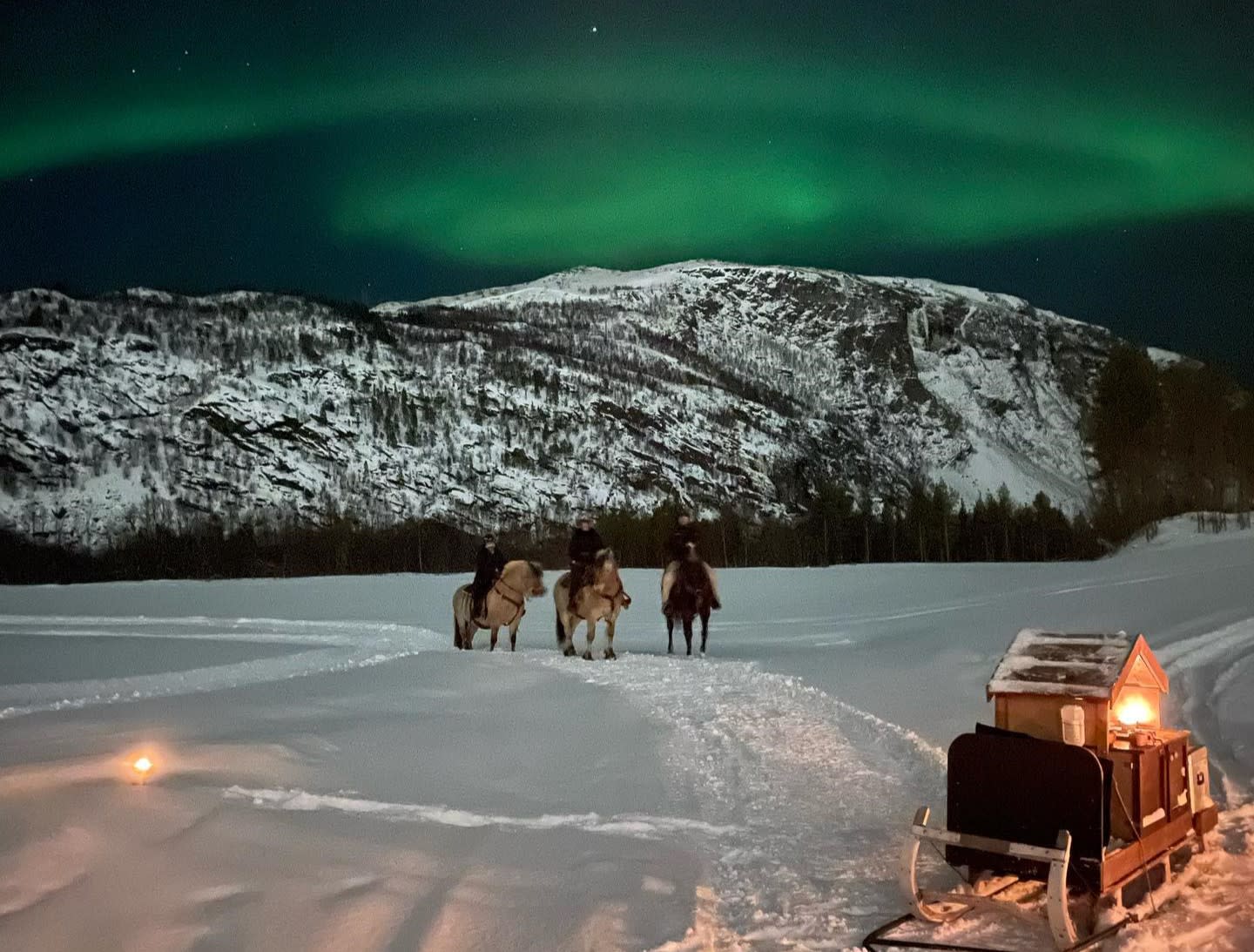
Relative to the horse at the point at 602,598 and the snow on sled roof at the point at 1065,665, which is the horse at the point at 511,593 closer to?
the horse at the point at 602,598

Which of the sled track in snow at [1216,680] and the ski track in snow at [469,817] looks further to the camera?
the sled track in snow at [1216,680]

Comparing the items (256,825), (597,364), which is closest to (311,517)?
(597,364)

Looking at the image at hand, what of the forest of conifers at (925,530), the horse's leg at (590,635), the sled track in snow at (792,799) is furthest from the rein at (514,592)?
the forest of conifers at (925,530)

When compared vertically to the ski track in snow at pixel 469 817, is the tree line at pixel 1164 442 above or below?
above

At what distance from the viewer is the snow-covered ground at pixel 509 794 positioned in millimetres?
4664

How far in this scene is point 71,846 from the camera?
5.00 m

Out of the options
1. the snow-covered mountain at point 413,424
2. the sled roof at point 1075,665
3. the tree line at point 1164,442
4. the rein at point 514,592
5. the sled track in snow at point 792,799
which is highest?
the snow-covered mountain at point 413,424

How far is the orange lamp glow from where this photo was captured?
19.2 feet

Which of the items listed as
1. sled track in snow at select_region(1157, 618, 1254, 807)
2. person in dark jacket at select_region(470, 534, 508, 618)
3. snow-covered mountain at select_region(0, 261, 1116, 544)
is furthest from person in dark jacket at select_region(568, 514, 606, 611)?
snow-covered mountain at select_region(0, 261, 1116, 544)

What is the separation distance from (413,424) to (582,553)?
10432cm

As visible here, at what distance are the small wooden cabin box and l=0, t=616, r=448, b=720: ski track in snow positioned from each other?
9431 millimetres

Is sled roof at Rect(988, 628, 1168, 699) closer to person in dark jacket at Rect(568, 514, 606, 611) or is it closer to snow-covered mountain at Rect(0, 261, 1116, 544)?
person in dark jacket at Rect(568, 514, 606, 611)

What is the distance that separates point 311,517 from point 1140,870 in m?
102

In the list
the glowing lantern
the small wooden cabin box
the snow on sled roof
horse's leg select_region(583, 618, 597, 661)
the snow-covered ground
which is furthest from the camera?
horse's leg select_region(583, 618, 597, 661)
